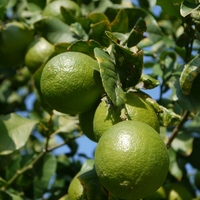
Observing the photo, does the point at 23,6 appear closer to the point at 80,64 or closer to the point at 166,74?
the point at 166,74

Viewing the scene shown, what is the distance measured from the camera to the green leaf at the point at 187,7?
1354mm

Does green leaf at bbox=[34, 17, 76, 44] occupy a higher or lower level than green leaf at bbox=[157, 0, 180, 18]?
lower

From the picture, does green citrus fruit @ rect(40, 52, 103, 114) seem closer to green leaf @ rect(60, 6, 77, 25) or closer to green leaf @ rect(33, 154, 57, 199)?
green leaf @ rect(60, 6, 77, 25)

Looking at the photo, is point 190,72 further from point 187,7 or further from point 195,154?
point 195,154

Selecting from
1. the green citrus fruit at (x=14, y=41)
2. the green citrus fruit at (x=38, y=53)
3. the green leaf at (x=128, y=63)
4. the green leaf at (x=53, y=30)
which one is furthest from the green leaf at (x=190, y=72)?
the green citrus fruit at (x=14, y=41)

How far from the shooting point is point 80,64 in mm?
1339

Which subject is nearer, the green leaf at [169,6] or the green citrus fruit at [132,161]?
the green citrus fruit at [132,161]

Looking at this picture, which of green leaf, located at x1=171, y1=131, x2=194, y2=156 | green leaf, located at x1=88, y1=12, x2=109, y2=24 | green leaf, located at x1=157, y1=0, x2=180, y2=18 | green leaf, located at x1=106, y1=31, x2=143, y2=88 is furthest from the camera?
green leaf, located at x1=171, y1=131, x2=194, y2=156

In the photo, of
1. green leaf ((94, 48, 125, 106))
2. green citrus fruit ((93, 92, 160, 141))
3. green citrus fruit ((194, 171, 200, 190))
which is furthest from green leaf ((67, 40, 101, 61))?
green citrus fruit ((194, 171, 200, 190))

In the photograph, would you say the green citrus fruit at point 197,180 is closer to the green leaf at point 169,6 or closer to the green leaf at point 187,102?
the green leaf at point 187,102

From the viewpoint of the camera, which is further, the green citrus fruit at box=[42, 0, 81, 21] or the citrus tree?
the green citrus fruit at box=[42, 0, 81, 21]

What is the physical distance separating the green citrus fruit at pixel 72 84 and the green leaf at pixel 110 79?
0.06 m

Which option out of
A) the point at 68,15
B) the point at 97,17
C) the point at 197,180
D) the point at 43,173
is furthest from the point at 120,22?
the point at 197,180

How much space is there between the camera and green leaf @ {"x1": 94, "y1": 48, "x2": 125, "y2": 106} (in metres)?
1.22
